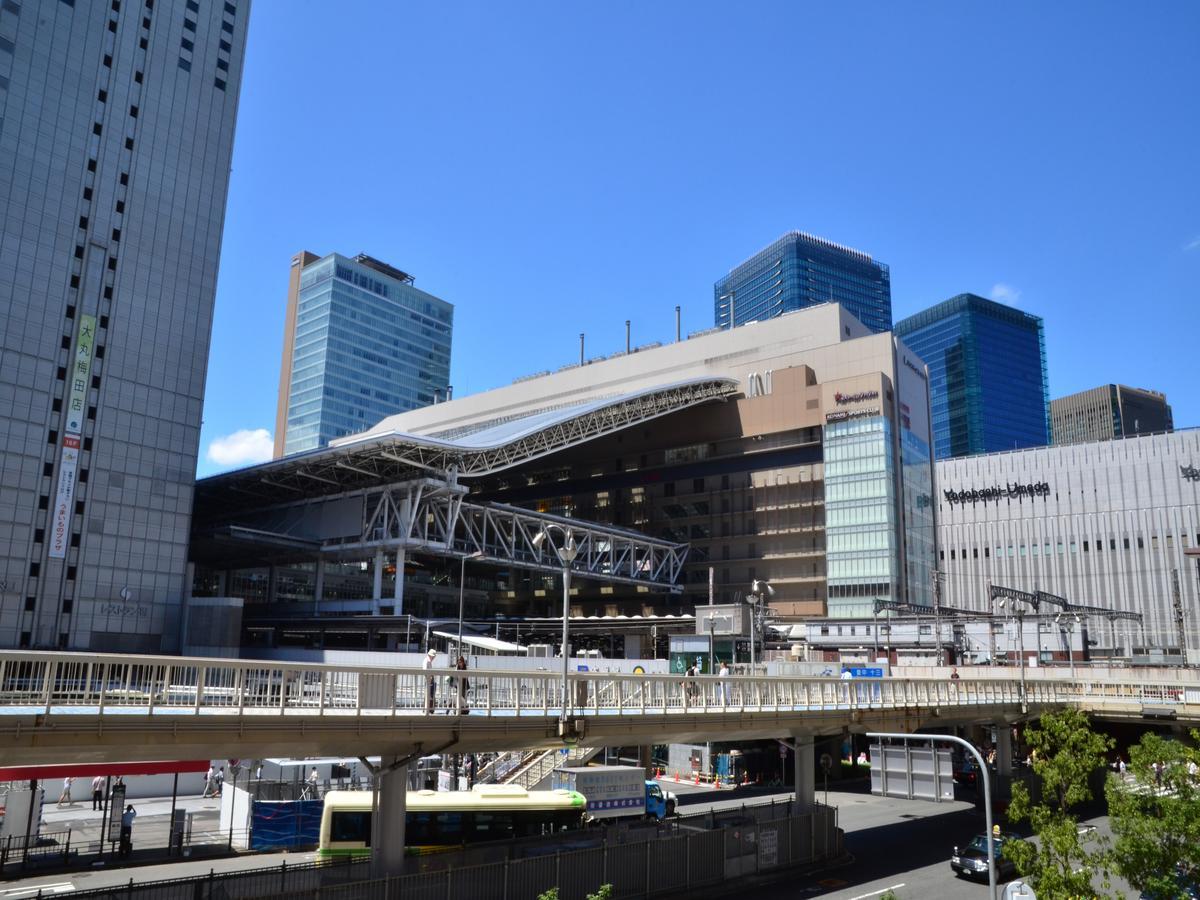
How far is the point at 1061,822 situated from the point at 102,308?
79466 millimetres

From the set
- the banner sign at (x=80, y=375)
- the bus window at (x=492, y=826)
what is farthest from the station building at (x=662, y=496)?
the bus window at (x=492, y=826)

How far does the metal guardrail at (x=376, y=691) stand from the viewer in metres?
18.2

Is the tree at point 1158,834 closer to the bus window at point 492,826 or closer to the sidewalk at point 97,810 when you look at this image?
the bus window at point 492,826

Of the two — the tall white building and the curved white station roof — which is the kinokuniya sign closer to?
the tall white building

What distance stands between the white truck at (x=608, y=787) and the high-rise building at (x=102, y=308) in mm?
55672

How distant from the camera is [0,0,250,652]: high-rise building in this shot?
72250mm

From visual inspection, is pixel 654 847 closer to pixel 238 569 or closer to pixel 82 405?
pixel 82 405

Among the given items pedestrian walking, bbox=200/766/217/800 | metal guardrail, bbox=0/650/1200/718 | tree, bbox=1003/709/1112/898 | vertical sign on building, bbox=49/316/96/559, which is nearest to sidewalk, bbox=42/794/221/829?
pedestrian walking, bbox=200/766/217/800

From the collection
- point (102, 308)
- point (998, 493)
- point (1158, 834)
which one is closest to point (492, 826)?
point (1158, 834)

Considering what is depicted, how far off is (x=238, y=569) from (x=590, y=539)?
42.3 m

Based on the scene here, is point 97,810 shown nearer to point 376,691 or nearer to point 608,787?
point 608,787

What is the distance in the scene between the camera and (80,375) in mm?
75312

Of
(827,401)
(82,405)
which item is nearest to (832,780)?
(827,401)

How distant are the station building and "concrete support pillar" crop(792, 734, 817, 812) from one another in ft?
155
